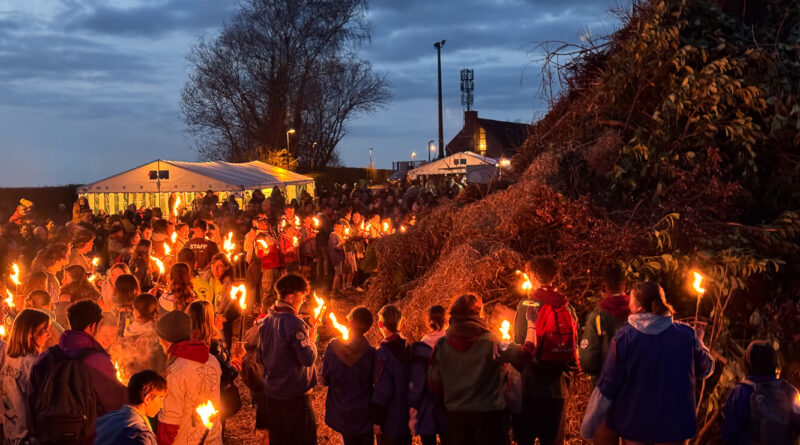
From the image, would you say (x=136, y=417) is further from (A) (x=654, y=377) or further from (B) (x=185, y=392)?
(A) (x=654, y=377)

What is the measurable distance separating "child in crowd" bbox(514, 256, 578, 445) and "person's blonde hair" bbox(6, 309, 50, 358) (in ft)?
10.8

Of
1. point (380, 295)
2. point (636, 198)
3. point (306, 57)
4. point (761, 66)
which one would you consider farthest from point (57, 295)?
point (306, 57)

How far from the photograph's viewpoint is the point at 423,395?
500cm

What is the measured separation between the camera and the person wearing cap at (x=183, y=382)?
15.3 feet

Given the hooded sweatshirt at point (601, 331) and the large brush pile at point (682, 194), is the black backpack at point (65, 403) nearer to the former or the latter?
the hooded sweatshirt at point (601, 331)

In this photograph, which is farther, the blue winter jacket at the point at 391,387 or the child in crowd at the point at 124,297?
the child in crowd at the point at 124,297

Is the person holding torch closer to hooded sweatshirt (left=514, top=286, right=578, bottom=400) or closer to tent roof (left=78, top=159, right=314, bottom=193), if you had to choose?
hooded sweatshirt (left=514, top=286, right=578, bottom=400)

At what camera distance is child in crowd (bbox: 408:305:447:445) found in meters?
4.96

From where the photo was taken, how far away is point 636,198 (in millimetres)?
7973

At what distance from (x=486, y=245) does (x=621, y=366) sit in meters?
3.35

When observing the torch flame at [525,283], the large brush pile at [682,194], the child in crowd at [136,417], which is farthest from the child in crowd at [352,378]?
the large brush pile at [682,194]

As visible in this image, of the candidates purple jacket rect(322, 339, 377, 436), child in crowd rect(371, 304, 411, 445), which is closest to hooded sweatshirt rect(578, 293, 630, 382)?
child in crowd rect(371, 304, 411, 445)

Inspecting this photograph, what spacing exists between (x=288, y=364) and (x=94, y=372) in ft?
4.63

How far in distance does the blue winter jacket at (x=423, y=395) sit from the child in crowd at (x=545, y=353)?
2.14ft
